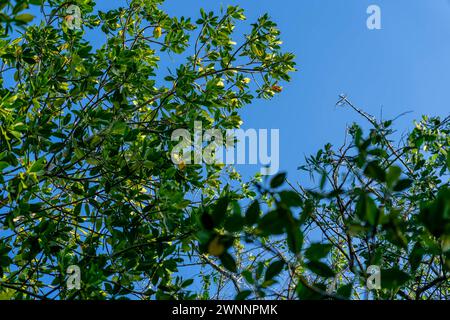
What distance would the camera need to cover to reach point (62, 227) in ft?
12.4

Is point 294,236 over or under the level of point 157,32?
under

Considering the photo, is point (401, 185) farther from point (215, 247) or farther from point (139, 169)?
point (139, 169)

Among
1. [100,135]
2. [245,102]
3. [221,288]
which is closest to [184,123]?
[100,135]

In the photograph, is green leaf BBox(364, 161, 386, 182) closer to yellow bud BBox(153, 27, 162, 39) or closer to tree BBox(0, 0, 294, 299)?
tree BBox(0, 0, 294, 299)

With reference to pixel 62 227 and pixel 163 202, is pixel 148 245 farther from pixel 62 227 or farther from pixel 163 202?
pixel 62 227

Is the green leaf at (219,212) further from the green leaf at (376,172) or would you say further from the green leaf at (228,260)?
the green leaf at (376,172)

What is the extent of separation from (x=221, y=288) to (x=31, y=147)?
6.32ft

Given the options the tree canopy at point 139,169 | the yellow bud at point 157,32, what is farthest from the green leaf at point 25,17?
the yellow bud at point 157,32

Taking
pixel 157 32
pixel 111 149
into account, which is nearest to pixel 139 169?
pixel 111 149

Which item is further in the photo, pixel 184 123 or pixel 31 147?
pixel 184 123

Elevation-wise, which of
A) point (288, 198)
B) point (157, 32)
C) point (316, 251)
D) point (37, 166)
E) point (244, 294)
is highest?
point (157, 32)

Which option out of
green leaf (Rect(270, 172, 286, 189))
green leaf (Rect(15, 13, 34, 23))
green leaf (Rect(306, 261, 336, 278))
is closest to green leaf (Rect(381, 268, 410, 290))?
green leaf (Rect(306, 261, 336, 278))
